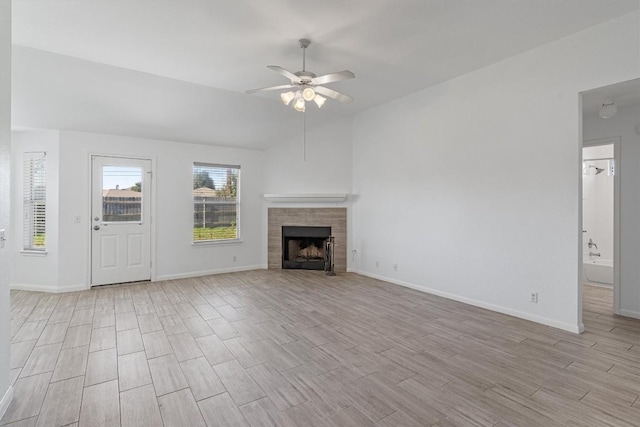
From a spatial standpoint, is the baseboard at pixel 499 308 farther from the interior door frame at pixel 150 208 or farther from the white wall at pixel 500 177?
the interior door frame at pixel 150 208

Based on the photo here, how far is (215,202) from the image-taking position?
6262mm

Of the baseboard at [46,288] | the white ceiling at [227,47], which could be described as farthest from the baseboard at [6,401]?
the baseboard at [46,288]

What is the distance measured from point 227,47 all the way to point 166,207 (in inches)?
134

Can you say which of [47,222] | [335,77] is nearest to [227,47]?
[335,77]

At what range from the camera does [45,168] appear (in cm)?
490

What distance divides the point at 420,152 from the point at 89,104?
4.94 metres

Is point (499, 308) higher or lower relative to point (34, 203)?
lower

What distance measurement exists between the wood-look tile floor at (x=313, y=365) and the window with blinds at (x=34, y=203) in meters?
1.20

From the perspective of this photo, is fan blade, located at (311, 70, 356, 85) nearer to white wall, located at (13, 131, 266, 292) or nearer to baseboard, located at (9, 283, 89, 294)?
white wall, located at (13, 131, 266, 292)

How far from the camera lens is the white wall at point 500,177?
326 cm

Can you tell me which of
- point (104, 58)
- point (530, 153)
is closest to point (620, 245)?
point (530, 153)

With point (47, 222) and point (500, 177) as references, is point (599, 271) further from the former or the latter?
point (47, 222)

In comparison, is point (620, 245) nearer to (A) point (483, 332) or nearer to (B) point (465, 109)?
(A) point (483, 332)

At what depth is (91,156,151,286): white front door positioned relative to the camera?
5.12 m
